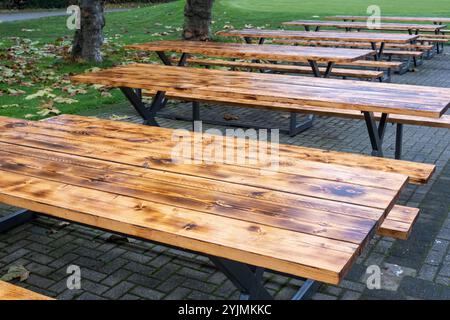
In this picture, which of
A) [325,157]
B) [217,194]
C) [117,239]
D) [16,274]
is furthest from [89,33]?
[217,194]

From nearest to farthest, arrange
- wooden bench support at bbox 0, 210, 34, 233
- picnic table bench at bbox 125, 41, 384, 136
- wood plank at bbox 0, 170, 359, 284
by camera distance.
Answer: wood plank at bbox 0, 170, 359, 284 < wooden bench support at bbox 0, 210, 34, 233 < picnic table bench at bbox 125, 41, 384, 136

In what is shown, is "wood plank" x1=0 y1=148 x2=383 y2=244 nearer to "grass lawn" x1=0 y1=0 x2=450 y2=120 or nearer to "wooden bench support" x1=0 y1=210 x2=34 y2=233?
"wooden bench support" x1=0 y1=210 x2=34 y2=233

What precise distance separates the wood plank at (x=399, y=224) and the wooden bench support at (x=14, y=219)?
2360 mm

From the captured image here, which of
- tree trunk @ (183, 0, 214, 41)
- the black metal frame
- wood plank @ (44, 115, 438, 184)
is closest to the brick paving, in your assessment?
the black metal frame

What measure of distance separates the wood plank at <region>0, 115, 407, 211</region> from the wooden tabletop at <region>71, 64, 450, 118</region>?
1.44 metres

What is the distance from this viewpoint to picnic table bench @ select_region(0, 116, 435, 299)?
1961 millimetres

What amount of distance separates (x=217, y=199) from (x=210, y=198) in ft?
0.10

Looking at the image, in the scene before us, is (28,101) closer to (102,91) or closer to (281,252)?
(102,91)

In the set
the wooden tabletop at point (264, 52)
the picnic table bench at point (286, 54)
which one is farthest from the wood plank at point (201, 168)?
the wooden tabletop at point (264, 52)

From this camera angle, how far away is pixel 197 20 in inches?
456

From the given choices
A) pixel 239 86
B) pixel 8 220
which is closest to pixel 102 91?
pixel 239 86

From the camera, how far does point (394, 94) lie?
14.3 feet

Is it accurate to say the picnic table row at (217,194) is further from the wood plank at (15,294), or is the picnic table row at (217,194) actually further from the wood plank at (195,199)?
the wood plank at (15,294)

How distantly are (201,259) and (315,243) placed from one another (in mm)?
1685
